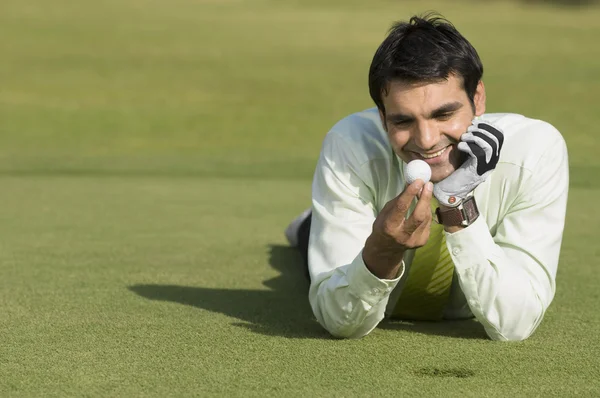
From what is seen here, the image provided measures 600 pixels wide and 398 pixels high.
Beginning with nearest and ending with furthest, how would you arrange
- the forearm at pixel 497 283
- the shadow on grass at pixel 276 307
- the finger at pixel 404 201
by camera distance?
the finger at pixel 404 201 < the forearm at pixel 497 283 < the shadow on grass at pixel 276 307

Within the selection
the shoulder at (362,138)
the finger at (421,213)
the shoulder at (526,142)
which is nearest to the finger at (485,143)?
the finger at (421,213)

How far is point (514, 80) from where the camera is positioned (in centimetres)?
2042

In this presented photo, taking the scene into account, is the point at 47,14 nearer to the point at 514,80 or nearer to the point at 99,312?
the point at 514,80

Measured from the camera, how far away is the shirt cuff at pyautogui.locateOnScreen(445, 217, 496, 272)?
370 cm

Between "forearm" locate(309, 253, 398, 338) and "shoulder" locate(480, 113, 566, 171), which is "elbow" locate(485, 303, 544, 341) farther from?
"shoulder" locate(480, 113, 566, 171)

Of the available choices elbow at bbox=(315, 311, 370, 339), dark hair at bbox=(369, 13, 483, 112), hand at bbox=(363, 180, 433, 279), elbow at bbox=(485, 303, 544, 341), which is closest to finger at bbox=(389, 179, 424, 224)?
hand at bbox=(363, 180, 433, 279)

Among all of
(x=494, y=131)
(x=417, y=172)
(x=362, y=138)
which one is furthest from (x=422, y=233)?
(x=362, y=138)

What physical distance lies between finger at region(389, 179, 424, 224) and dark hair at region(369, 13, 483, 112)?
0.50 m

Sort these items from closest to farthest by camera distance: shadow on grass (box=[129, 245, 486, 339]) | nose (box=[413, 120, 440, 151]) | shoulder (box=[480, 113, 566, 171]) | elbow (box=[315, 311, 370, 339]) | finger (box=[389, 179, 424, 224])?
finger (box=[389, 179, 424, 224]) < nose (box=[413, 120, 440, 151]) < elbow (box=[315, 311, 370, 339]) < shoulder (box=[480, 113, 566, 171]) < shadow on grass (box=[129, 245, 486, 339])

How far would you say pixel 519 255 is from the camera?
3924 mm

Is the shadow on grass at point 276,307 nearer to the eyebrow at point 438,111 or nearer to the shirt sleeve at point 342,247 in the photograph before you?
the shirt sleeve at point 342,247

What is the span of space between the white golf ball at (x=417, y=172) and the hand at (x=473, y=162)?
6.7 inches

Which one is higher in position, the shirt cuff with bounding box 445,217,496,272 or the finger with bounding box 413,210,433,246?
the finger with bounding box 413,210,433,246

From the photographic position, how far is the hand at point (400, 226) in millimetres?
3332
